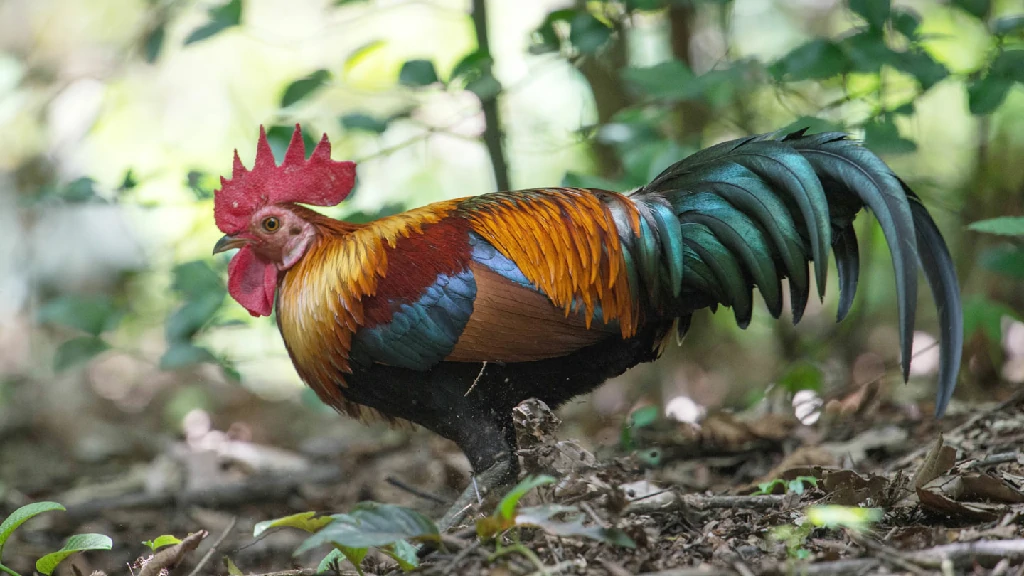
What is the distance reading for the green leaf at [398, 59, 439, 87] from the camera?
4.45 meters

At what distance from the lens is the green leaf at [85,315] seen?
4.92 metres

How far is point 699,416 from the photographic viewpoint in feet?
16.8

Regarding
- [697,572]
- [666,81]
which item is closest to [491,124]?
[666,81]

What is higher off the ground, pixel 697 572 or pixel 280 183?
pixel 280 183

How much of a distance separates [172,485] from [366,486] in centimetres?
117

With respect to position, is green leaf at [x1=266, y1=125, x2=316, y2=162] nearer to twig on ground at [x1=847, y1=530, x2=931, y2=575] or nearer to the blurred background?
the blurred background

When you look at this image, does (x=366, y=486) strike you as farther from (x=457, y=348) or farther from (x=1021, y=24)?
(x=1021, y=24)

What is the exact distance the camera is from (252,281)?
12.2 ft

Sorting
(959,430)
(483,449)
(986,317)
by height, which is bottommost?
(959,430)

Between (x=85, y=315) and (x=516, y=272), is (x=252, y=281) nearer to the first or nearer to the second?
(x=516, y=272)

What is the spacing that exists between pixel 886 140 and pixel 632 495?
215 cm

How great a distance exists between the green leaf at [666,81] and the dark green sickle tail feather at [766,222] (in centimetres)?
87

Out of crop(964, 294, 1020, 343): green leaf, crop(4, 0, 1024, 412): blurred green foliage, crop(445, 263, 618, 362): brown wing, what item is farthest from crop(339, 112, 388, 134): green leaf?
crop(964, 294, 1020, 343): green leaf

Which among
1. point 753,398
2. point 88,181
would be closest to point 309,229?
point 88,181
